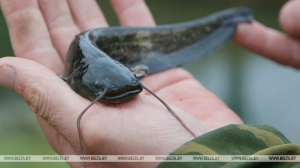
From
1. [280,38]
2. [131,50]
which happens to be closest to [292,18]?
[280,38]

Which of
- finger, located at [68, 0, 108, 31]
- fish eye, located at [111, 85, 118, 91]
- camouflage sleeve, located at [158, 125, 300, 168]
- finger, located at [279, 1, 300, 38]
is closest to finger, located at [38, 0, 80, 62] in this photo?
finger, located at [68, 0, 108, 31]

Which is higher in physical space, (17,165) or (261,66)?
(17,165)

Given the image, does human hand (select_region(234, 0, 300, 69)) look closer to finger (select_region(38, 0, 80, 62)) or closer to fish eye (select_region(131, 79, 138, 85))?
finger (select_region(38, 0, 80, 62))

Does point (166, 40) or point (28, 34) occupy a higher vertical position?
point (28, 34)

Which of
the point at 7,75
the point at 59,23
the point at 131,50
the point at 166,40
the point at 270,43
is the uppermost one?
the point at 59,23

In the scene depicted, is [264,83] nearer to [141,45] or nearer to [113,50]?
[141,45]

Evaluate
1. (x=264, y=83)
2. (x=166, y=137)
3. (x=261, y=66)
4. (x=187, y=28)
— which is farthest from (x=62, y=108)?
(x=261, y=66)

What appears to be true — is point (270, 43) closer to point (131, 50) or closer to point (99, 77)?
point (131, 50)
